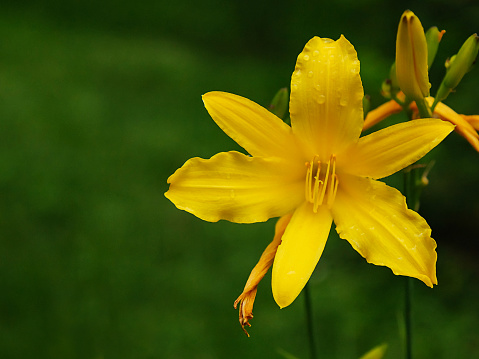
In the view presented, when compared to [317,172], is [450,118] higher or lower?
higher

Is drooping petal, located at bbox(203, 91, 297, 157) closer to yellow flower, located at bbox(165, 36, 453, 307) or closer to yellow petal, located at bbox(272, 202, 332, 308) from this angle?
yellow flower, located at bbox(165, 36, 453, 307)

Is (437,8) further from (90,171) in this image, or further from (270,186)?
(270,186)

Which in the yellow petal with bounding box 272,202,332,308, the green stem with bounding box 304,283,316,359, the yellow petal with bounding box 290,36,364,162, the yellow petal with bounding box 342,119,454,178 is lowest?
the green stem with bounding box 304,283,316,359

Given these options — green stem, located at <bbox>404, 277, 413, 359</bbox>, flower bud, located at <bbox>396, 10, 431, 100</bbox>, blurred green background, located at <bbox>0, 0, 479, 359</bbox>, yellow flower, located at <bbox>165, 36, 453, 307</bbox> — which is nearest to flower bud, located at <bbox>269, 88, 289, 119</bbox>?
yellow flower, located at <bbox>165, 36, 453, 307</bbox>

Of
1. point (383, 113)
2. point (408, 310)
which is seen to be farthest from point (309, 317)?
point (383, 113)

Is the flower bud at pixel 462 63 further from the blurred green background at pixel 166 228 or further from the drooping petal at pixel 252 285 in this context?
the blurred green background at pixel 166 228

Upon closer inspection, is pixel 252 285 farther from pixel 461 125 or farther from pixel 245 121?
pixel 461 125

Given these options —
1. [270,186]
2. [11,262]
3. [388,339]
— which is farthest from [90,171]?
[270,186]

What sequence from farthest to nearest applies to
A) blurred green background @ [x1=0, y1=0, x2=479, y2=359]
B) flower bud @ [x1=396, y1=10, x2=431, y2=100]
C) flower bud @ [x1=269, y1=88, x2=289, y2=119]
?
blurred green background @ [x1=0, y1=0, x2=479, y2=359] < flower bud @ [x1=269, y1=88, x2=289, y2=119] < flower bud @ [x1=396, y1=10, x2=431, y2=100]
